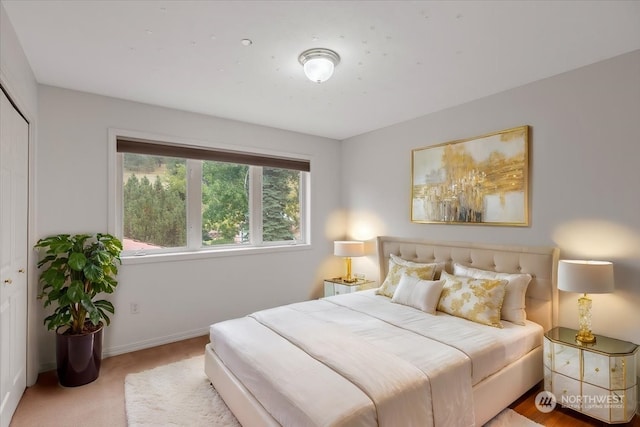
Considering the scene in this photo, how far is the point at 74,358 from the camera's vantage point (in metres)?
2.60

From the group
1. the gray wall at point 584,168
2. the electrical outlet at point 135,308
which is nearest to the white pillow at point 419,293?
the gray wall at point 584,168

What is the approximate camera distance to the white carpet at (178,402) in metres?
2.17

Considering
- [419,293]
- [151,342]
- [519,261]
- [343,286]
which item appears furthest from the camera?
[343,286]

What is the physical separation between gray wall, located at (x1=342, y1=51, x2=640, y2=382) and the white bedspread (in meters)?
0.69

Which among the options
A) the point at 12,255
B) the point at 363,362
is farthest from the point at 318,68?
the point at 12,255

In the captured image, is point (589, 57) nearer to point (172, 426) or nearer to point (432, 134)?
point (432, 134)

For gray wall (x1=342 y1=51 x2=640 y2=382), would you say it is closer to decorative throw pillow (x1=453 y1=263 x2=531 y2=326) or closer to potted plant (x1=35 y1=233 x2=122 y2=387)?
decorative throw pillow (x1=453 y1=263 x2=531 y2=326)

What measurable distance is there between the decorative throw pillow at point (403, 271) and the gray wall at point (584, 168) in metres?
0.49

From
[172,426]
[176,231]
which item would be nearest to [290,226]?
[176,231]

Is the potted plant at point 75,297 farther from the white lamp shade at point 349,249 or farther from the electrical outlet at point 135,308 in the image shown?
the white lamp shade at point 349,249

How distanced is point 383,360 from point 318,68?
6.36 ft

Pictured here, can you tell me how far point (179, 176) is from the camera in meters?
3.71

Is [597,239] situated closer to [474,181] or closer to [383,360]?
[474,181]

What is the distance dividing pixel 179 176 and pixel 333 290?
239 cm
